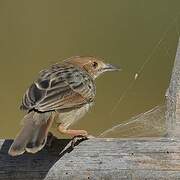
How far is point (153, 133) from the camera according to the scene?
4.40 metres

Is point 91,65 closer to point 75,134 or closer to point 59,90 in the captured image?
point 59,90

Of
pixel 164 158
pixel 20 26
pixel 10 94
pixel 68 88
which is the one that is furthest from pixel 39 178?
pixel 20 26

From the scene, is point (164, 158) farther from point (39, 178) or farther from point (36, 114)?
point (36, 114)

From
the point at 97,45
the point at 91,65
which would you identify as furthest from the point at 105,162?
the point at 97,45

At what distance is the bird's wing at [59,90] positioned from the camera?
4902mm

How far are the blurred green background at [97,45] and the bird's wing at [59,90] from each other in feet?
5.82

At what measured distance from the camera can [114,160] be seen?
3994 millimetres

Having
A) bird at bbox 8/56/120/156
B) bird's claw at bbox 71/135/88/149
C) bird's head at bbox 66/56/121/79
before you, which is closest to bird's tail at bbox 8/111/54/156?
bird at bbox 8/56/120/156

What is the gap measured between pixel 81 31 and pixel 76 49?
0.49 meters

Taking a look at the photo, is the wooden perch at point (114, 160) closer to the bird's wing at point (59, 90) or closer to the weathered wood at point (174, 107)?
the weathered wood at point (174, 107)

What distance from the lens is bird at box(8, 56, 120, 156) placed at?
14.4 feet

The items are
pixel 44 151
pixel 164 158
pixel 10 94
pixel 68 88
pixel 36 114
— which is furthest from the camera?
pixel 10 94

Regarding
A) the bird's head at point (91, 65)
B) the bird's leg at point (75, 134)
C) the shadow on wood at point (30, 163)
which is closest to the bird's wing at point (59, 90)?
the bird's leg at point (75, 134)

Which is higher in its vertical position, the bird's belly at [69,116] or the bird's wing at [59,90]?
the bird's wing at [59,90]
